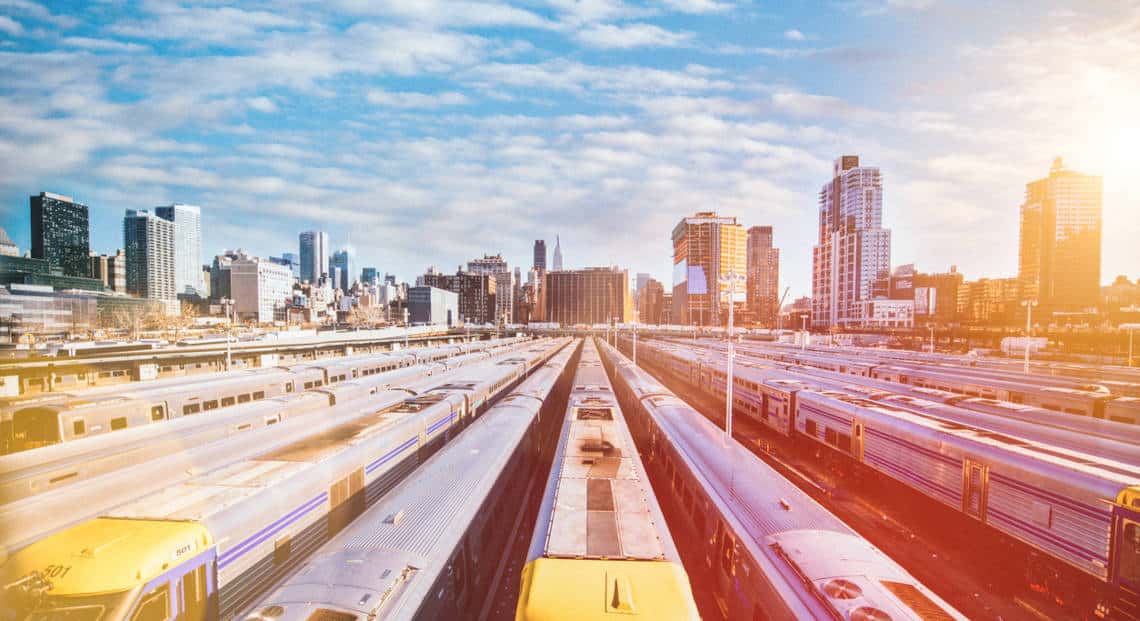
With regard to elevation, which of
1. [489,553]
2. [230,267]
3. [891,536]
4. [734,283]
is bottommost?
[891,536]

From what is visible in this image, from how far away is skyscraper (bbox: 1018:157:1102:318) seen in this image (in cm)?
7812

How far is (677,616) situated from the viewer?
193 inches

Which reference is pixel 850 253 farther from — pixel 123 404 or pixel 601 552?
pixel 123 404

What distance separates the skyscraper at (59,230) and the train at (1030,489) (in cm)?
2696

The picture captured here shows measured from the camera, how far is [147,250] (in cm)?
7088

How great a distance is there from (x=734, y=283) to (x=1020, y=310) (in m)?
119

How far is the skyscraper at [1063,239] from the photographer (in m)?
78.1

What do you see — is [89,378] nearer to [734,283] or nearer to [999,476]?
[734,283]

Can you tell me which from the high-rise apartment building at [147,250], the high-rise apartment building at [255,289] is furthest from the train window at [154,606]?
the high-rise apartment building at [255,289]

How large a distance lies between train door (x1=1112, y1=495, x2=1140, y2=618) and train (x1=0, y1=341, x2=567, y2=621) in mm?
15826

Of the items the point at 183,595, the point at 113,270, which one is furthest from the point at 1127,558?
the point at 113,270

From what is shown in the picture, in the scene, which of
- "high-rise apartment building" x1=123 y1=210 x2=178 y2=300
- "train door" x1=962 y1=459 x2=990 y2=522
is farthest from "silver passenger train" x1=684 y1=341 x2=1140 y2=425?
"high-rise apartment building" x1=123 y1=210 x2=178 y2=300

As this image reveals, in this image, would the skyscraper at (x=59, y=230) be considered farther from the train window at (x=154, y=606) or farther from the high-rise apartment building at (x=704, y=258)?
the high-rise apartment building at (x=704, y=258)

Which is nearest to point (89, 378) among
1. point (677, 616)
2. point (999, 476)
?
point (677, 616)
